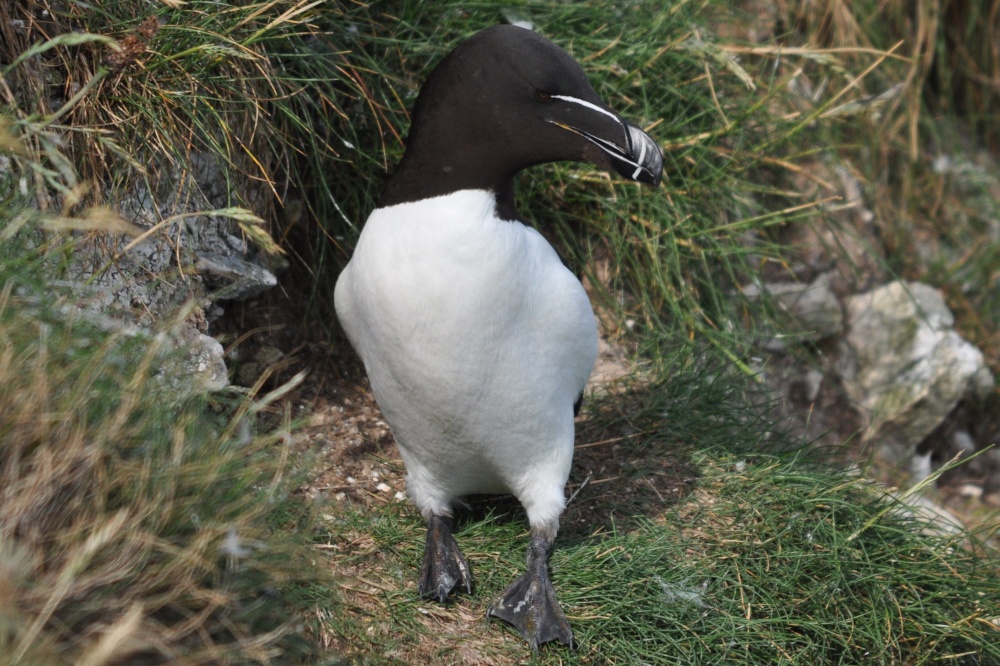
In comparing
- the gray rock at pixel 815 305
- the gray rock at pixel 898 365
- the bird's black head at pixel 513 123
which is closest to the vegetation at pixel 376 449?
the gray rock at pixel 815 305

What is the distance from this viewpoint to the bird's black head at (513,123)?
2986 mm

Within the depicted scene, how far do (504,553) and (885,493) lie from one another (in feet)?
4.32

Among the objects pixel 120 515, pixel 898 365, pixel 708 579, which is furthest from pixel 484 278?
pixel 898 365

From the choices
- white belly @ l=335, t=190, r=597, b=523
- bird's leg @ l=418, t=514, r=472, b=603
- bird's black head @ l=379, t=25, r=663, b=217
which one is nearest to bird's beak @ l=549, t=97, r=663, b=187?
bird's black head @ l=379, t=25, r=663, b=217

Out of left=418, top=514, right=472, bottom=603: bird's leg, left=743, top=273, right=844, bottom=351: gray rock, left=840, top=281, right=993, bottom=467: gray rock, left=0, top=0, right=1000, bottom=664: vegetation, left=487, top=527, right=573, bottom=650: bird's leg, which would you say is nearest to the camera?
left=0, top=0, right=1000, bottom=664: vegetation

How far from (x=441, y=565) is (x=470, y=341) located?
0.75 metres

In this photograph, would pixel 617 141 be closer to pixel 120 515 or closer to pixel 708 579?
pixel 708 579

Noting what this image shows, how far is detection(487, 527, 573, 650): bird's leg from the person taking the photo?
3121 mm

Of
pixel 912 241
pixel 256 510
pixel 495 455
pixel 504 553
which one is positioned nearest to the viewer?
pixel 256 510

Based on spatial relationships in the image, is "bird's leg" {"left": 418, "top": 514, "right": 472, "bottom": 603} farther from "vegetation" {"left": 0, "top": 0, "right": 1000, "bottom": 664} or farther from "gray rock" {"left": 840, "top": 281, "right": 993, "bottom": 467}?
"gray rock" {"left": 840, "top": 281, "right": 993, "bottom": 467}

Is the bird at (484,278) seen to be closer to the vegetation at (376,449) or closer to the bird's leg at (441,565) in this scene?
the bird's leg at (441,565)

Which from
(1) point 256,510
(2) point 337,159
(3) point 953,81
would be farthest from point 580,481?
(3) point 953,81

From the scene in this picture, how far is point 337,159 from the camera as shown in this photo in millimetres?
4051

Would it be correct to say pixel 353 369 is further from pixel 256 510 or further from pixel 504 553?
pixel 256 510
